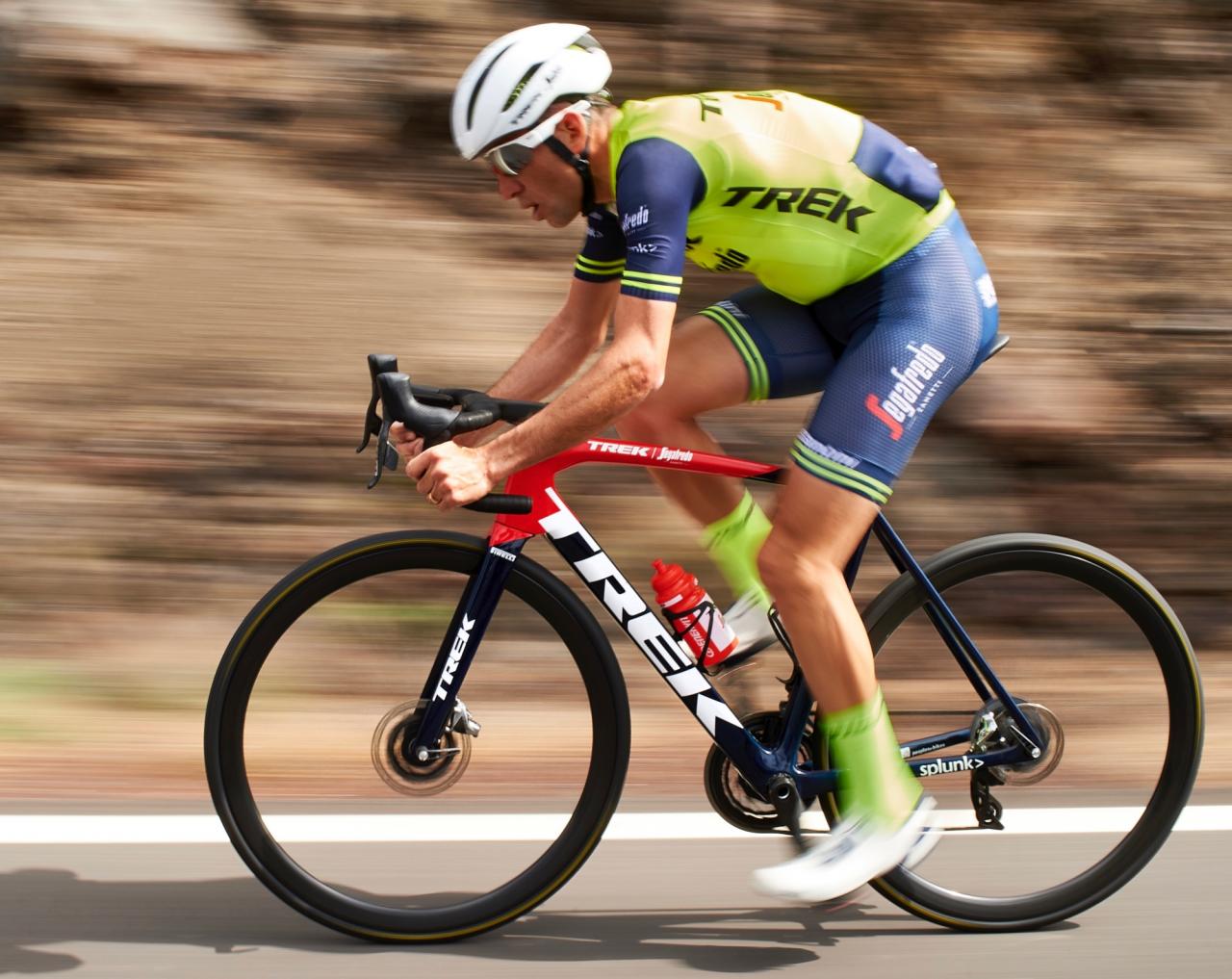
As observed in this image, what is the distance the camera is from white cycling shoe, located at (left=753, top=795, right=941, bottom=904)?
3.05 metres

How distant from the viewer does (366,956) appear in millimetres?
3133

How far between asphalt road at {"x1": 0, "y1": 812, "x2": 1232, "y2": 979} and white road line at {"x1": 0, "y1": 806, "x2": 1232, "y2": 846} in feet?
0.20

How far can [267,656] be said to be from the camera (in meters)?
3.08

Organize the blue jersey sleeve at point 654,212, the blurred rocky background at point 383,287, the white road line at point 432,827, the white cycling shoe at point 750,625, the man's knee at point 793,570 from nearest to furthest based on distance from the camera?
the blue jersey sleeve at point 654,212, the man's knee at point 793,570, the white cycling shoe at point 750,625, the white road line at point 432,827, the blurred rocky background at point 383,287

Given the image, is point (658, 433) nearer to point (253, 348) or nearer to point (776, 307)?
point (776, 307)

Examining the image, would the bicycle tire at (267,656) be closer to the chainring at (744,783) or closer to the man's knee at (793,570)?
the chainring at (744,783)

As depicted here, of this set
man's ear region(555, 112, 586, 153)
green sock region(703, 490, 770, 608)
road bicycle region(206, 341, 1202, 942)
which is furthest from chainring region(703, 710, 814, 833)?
man's ear region(555, 112, 586, 153)

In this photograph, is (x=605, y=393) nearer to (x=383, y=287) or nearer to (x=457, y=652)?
(x=457, y=652)

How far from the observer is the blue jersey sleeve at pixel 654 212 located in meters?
2.82

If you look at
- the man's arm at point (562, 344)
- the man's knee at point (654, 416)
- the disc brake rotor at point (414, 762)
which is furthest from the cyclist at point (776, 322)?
the disc brake rotor at point (414, 762)

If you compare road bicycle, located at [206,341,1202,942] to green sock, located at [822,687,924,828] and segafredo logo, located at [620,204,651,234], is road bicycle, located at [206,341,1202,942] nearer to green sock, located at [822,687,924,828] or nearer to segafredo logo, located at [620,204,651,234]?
green sock, located at [822,687,924,828]

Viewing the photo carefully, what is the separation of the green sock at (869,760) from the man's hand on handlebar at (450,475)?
0.90m

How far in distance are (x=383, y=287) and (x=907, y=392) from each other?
147 inches

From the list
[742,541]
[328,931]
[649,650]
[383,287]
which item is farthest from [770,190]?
[383,287]
